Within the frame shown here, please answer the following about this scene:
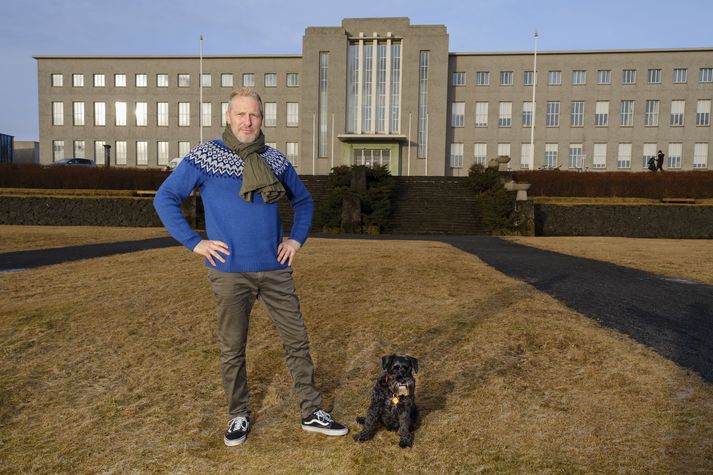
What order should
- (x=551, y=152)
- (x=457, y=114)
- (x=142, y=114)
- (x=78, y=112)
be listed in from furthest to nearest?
(x=78, y=112), (x=142, y=114), (x=457, y=114), (x=551, y=152)

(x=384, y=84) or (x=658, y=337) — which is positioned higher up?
(x=384, y=84)

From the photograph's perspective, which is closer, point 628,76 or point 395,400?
point 395,400

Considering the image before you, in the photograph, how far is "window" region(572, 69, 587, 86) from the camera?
163 ft

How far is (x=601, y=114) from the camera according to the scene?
1973 inches

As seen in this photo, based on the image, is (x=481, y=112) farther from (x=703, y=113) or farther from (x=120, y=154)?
(x=120, y=154)

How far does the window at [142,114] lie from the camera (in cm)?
5412

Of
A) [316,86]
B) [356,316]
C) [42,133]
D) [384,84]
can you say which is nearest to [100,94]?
[42,133]

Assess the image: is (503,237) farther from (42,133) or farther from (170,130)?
(42,133)

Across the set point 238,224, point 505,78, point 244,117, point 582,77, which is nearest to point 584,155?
point 582,77

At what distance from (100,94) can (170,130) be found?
29.3ft

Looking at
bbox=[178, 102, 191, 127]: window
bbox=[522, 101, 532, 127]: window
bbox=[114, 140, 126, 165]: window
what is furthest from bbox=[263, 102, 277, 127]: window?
bbox=[522, 101, 532, 127]: window

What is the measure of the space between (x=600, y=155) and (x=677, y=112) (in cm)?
832

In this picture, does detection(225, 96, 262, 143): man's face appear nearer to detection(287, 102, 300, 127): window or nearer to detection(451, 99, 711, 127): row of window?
detection(451, 99, 711, 127): row of window

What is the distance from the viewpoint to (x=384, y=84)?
4728 centimetres
